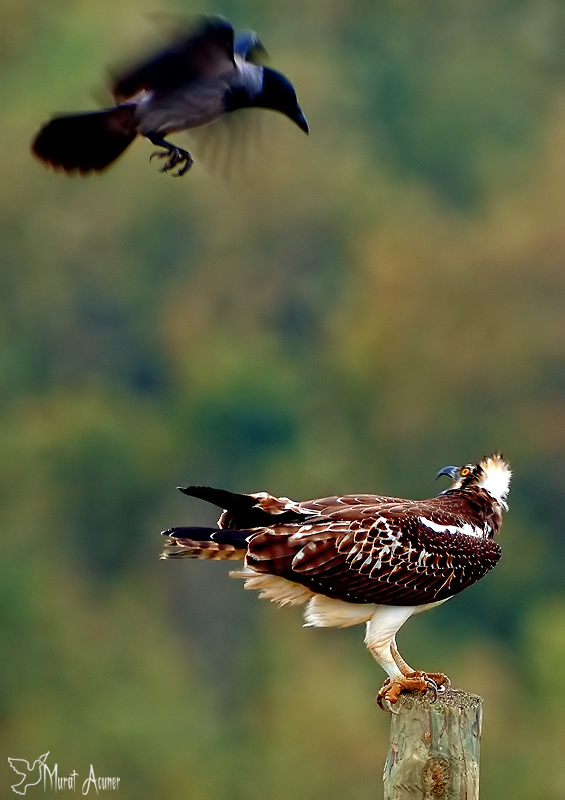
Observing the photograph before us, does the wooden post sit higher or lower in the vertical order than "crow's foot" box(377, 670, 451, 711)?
lower

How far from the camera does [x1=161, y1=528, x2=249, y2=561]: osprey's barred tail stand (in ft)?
20.6

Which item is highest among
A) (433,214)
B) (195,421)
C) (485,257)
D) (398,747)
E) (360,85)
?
(360,85)

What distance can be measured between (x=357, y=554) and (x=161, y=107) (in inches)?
77.6

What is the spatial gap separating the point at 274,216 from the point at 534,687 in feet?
32.2

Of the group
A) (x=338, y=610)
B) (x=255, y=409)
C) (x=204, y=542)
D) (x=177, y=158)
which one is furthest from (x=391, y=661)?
(x=255, y=409)

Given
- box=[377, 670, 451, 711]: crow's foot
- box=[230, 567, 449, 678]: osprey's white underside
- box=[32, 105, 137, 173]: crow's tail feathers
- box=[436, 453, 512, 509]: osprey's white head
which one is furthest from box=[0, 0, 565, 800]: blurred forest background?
box=[32, 105, 137, 173]: crow's tail feathers

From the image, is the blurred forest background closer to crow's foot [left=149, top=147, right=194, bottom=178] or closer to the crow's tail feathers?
the crow's tail feathers

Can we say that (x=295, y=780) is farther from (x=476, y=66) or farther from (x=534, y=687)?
(x=476, y=66)

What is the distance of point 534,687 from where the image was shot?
24859 millimetres

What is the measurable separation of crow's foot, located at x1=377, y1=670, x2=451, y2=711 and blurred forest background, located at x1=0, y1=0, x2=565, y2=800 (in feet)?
46.0

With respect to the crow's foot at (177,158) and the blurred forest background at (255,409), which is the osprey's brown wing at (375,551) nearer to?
the crow's foot at (177,158)

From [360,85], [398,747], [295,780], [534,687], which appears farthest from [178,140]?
[360,85]

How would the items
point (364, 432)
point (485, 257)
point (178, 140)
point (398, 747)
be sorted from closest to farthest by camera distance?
point (398, 747) < point (178, 140) < point (364, 432) < point (485, 257)

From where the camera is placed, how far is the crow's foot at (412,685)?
6.20 metres
